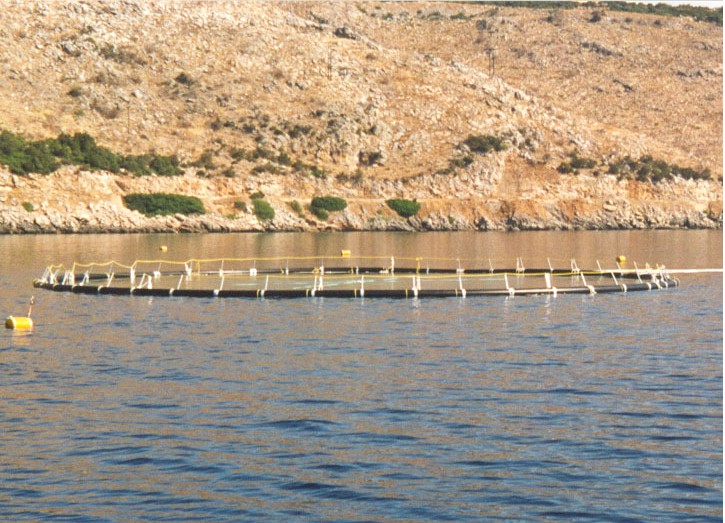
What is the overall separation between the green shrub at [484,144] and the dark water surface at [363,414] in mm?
99149

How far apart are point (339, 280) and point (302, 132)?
84.7 m

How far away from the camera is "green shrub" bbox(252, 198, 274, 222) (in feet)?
448

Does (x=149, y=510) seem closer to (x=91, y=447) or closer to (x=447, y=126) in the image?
(x=91, y=447)

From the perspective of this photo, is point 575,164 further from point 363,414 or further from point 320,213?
point 363,414

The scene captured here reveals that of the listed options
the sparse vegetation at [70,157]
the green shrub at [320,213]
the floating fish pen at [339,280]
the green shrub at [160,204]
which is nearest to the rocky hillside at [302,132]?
the green shrub at [320,213]

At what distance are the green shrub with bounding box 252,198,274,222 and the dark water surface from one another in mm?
82354

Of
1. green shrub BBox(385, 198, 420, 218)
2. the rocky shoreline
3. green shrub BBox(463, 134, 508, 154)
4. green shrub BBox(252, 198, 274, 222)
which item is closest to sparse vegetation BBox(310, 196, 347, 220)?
the rocky shoreline

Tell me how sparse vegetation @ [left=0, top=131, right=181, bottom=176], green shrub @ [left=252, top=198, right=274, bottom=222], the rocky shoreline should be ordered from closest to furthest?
the rocky shoreline
sparse vegetation @ [left=0, top=131, right=181, bottom=176]
green shrub @ [left=252, top=198, right=274, bottom=222]

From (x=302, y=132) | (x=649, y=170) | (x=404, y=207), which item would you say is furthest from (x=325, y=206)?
(x=649, y=170)

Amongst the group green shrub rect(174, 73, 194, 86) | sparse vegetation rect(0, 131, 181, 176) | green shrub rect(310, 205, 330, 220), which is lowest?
green shrub rect(310, 205, 330, 220)

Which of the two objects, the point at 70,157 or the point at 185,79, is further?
the point at 185,79

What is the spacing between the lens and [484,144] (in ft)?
504

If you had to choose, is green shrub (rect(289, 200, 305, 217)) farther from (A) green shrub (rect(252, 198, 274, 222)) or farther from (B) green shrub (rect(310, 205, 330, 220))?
(A) green shrub (rect(252, 198, 274, 222))

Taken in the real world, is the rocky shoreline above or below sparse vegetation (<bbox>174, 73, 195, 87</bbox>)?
below
